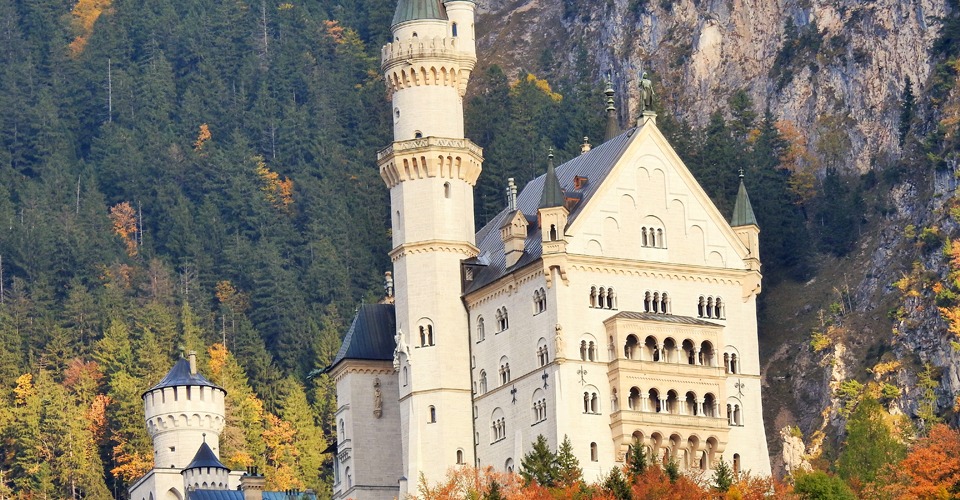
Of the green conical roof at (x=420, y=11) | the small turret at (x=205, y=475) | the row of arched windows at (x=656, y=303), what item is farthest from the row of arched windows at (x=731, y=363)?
the small turret at (x=205, y=475)

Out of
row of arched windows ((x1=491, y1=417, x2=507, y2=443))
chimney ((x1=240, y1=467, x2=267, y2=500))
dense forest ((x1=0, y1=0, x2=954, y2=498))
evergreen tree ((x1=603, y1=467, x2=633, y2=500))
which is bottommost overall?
evergreen tree ((x1=603, y1=467, x2=633, y2=500))

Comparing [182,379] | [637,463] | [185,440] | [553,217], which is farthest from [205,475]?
[637,463]

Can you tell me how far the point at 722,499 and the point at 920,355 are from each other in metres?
27.3

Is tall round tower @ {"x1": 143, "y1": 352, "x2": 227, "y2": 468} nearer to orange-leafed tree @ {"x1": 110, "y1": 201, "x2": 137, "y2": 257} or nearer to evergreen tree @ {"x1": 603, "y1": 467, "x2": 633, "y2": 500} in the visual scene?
evergreen tree @ {"x1": 603, "y1": 467, "x2": 633, "y2": 500}

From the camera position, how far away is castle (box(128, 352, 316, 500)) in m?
109

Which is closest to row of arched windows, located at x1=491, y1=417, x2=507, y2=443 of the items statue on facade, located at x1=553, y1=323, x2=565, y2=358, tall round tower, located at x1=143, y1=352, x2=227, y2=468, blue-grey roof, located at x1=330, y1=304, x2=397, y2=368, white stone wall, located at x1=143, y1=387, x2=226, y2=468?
statue on facade, located at x1=553, y1=323, x2=565, y2=358

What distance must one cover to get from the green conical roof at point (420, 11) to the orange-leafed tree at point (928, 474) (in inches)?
920

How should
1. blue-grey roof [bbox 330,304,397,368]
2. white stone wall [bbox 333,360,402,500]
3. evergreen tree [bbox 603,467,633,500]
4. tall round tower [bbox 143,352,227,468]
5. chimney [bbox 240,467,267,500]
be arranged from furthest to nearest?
tall round tower [bbox 143,352,227,468]
chimney [bbox 240,467,267,500]
blue-grey roof [bbox 330,304,397,368]
white stone wall [bbox 333,360,402,500]
evergreen tree [bbox 603,467,633,500]

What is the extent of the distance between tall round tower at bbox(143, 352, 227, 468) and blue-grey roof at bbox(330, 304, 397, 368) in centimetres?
1549

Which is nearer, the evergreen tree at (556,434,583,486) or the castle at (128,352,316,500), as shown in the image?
the evergreen tree at (556,434,583,486)

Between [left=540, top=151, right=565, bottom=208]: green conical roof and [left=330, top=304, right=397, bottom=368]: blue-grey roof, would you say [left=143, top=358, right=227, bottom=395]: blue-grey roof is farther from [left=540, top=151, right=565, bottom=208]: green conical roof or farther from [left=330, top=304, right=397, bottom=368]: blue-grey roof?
[left=540, top=151, right=565, bottom=208]: green conical roof

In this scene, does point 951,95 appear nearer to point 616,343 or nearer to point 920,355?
point 920,355

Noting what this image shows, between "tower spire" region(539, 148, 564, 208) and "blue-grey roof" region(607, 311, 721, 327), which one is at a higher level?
"tower spire" region(539, 148, 564, 208)

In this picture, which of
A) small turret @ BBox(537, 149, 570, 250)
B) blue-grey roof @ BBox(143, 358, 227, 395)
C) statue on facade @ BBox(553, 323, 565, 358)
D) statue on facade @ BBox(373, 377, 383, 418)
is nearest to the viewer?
statue on facade @ BBox(553, 323, 565, 358)
